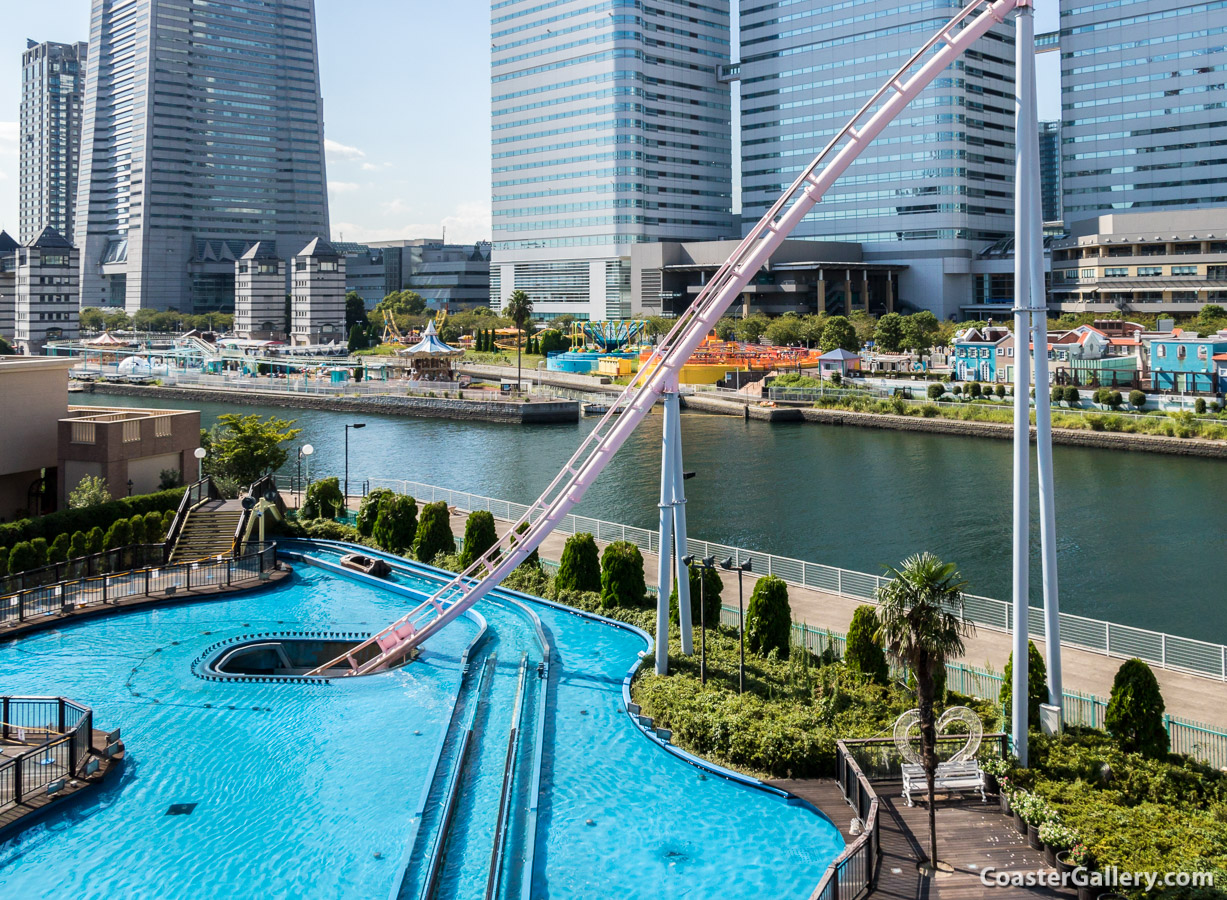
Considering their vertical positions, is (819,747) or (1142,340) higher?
(1142,340)

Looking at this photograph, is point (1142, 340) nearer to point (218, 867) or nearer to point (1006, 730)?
point (1006, 730)

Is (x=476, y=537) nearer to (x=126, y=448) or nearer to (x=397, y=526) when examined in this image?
(x=397, y=526)

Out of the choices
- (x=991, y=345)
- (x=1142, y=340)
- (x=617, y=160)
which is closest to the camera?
(x=1142, y=340)

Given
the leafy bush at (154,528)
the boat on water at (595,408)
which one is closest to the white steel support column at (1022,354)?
the leafy bush at (154,528)

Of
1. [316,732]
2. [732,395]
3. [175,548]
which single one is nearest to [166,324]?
[732,395]

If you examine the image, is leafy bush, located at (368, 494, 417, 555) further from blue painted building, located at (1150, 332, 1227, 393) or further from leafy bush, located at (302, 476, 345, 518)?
blue painted building, located at (1150, 332, 1227, 393)

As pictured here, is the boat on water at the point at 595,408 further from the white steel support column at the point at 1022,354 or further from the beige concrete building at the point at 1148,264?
the white steel support column at the point at 1022,354

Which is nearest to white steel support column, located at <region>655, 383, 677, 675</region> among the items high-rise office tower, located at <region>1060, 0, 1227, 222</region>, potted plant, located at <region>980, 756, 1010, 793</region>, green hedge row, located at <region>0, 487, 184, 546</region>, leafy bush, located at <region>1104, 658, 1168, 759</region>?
potted plant, located at <region>980, 756, 1010, 793</region>
